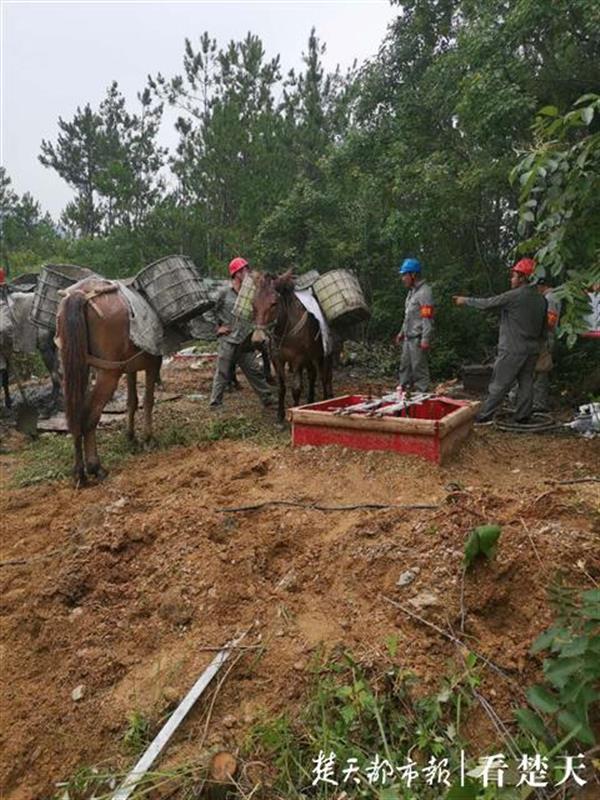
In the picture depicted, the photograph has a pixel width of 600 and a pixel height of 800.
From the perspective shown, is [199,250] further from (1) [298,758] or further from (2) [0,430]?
(1) [298,758]

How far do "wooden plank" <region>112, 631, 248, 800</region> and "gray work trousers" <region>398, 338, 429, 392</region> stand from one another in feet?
19.4

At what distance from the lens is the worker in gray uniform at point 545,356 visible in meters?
7.28

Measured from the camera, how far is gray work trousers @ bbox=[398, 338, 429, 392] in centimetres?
827

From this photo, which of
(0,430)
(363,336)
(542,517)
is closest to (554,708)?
(542,517)

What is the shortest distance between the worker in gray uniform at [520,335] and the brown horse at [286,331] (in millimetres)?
1801

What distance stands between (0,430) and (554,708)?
765cm

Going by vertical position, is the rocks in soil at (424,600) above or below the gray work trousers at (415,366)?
below

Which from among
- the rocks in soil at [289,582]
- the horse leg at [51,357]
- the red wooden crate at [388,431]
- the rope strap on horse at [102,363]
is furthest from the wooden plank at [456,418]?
the horse leg at [51,357]

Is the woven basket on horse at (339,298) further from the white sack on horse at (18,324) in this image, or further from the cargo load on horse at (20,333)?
the white sack on horse at (18,324)

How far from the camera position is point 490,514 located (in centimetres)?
362

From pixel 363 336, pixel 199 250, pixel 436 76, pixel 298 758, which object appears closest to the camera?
pixel 298 758

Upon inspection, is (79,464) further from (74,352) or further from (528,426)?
(528,426)

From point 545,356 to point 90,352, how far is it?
5335 mm

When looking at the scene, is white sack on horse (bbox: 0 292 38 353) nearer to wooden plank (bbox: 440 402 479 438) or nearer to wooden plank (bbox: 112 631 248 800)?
wooden plank (bbox: 440 402 479 438)
